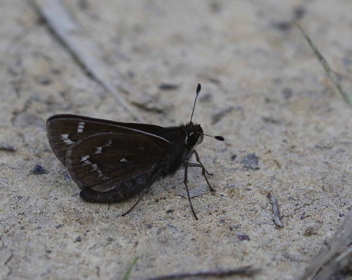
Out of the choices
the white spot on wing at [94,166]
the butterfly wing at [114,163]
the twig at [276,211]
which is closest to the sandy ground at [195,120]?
the twig at [276,211]

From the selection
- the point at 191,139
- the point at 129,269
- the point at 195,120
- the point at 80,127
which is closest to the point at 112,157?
the point at 80,127

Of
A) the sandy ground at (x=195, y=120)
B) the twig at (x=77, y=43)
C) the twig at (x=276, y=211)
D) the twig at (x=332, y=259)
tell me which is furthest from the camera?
the twig at (x=77, y=43)

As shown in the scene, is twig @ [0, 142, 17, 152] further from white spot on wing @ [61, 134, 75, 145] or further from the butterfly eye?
the butterfly eye

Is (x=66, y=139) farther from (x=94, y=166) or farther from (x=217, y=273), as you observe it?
(x=217, y=273)

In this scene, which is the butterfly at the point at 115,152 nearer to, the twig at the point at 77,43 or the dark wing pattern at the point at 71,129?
A: the dark wing pattern at the point at 71,129

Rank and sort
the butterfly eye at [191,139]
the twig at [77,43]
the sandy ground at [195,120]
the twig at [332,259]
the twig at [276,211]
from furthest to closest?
the twig at [77,43], the butterfly eye at [191,139], the twig at [276,211], the sandy ground at [195,120], the twig at [332,259]

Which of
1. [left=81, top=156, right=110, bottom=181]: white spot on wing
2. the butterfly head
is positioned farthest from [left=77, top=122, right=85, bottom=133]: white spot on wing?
the butterfly head

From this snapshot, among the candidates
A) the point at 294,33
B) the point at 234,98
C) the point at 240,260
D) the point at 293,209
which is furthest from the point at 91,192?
the point at 294,33
